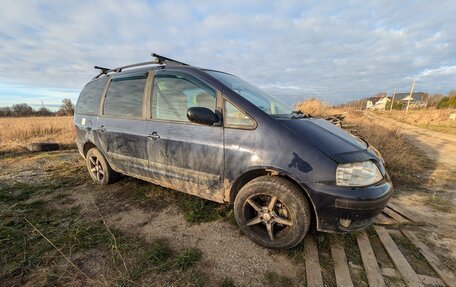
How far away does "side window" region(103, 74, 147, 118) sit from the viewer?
319 cm

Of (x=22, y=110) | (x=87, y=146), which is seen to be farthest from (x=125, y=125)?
(x=22, y=110)

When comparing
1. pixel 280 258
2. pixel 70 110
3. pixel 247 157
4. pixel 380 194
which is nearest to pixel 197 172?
pixel 247 157

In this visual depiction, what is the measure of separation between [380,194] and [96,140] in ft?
13.2

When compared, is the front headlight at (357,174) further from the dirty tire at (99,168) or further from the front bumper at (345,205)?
the dirty tire at (99,168)

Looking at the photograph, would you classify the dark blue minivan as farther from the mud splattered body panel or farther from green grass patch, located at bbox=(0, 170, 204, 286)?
green grass patch, located at bbox=(0, 170, 204, 286)

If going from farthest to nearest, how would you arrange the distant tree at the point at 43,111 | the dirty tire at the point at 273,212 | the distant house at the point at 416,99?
the distant house at the point at 416,99 → the distant tree at the point at 43,111 → the dirty tire at the point at 273,212

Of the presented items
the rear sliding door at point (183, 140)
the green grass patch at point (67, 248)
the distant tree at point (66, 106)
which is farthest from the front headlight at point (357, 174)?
the distant tree at point (66, 106)

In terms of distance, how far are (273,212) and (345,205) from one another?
2.18 feet

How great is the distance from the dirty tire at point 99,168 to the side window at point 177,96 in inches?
62.5

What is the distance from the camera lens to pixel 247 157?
2.33 metres

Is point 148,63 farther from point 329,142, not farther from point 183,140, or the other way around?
point 329,142

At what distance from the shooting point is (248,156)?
2322mm

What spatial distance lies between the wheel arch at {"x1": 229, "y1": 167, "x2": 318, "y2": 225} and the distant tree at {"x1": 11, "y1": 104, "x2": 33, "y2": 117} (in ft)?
150

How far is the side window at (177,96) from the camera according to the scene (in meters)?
2.65
